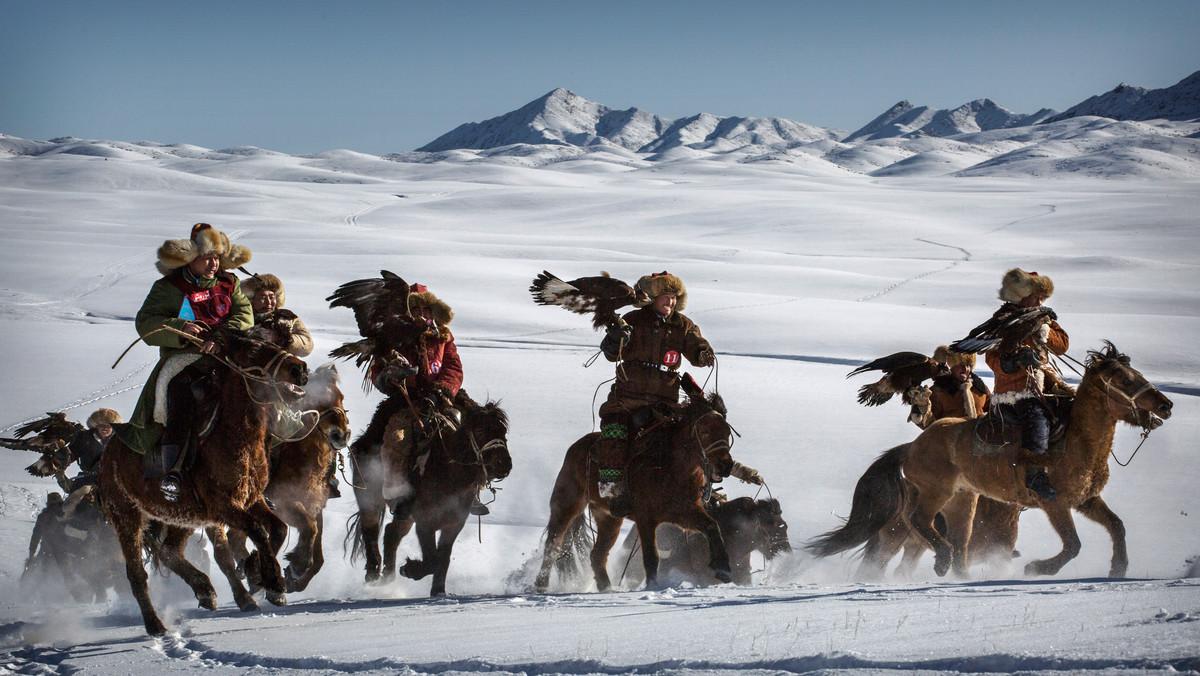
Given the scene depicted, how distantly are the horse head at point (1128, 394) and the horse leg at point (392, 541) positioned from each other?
5.11 metres

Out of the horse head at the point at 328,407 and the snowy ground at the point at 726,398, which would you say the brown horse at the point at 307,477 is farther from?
the snowy ground at the point at 726,398

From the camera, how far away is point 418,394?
7.35m

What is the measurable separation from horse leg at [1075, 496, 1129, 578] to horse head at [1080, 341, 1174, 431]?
0.63 metres

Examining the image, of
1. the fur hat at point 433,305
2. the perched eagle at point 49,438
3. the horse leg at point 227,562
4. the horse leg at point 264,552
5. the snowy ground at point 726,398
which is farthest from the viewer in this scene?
the perched eagle at point 49,438

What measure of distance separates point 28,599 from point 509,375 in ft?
26.6

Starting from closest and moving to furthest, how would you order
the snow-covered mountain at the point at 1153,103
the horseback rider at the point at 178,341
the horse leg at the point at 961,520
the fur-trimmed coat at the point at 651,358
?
the horseback rider at the point at 178,341
the fur-trimmed coat at the point at 651,358
the horse leg at the point at 961,520
the snow-covered mountain at the point at 1153,103

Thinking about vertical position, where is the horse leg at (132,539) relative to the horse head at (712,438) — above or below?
below

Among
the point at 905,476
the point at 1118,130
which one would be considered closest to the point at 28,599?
the point at 905,476

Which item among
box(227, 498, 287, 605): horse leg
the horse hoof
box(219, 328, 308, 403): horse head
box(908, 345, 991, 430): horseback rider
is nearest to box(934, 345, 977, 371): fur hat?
box(908, 345, 991, 430): horseback rider

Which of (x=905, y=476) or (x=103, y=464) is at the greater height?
(x=103, y=464)

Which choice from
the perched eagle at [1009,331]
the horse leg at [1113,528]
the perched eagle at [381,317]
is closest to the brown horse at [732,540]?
the perched eagle at [1009,331]

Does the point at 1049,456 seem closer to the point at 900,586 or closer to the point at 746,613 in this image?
the point at 900,586

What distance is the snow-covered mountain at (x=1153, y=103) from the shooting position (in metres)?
136

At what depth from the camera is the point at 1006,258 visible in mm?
33188
